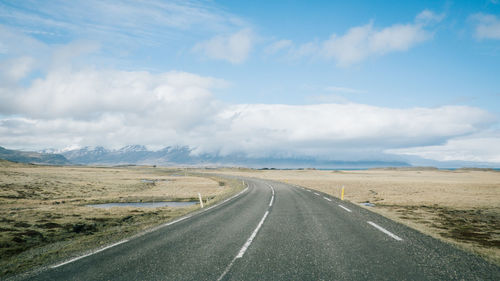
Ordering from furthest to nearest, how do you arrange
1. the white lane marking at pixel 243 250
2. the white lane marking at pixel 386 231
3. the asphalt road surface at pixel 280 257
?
A: the white lane marking at pixel 386 231, the white lane marking at pixel 243 250, the asphalt road surface at pixel 280 257

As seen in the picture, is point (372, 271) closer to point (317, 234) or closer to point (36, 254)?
point (317, 234)

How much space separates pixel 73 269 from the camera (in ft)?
21.9

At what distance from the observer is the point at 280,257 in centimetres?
720

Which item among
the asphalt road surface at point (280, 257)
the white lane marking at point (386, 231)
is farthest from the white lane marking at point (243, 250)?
the white lane marking at point (386, 231)

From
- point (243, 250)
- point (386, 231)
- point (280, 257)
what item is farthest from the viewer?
point (386, 231)

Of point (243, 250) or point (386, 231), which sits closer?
point (243, 250)

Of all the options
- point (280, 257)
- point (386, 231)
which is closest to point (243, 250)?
point (280, 257)

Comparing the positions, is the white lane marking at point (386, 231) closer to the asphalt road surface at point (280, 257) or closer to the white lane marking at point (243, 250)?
the asphalt road surface at point (280, 257)

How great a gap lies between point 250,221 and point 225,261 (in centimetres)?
584

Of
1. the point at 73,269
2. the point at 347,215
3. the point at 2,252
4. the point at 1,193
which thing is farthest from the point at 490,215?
the point at 1,193

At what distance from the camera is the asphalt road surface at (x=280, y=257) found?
6.02 metres

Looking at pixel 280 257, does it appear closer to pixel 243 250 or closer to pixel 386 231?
pixel 243 250

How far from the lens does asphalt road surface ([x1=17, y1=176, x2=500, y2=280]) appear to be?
237 inches

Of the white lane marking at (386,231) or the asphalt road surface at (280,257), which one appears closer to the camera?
the asphalt road surface at (280,257)
